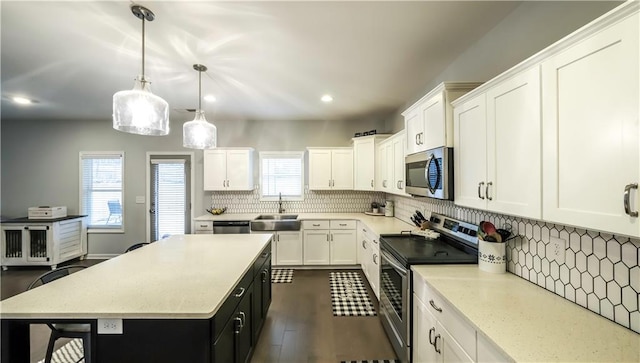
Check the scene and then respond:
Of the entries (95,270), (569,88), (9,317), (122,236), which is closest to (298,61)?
(569,88)

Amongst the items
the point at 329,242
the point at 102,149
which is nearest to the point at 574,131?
the point at 329,242

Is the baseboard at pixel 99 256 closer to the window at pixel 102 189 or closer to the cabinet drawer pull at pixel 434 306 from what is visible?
the window at pixel 102 189

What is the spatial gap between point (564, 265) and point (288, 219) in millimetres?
3654

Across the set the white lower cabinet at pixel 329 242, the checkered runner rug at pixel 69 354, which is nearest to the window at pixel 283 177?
the white lower cabinet at pixel 329 242

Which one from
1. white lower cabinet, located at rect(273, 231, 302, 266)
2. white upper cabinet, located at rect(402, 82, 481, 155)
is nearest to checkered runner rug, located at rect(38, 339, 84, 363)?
white lower cabinet, located at rect(273, 231, 302, 266)

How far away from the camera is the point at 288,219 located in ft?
14.7

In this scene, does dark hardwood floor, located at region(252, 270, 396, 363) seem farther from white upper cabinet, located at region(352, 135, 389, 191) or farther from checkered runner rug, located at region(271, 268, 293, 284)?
white upper cabinet, located at region(352, 135, 389, 191)

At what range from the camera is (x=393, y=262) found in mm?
2150

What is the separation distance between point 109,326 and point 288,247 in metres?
3.09

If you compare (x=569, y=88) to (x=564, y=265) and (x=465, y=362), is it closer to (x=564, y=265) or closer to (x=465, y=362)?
(x=564, y=265)

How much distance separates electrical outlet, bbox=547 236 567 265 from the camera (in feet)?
4.45

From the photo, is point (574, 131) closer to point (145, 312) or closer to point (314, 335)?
point (145, 312)

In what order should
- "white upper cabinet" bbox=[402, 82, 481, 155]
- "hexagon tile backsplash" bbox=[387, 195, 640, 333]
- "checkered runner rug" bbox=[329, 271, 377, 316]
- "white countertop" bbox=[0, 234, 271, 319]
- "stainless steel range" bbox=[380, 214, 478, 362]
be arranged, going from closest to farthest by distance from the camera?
"hexagon tile backsplash" bbox=[387, 195, 640, 333] < "white countertop" bbox=[0, 234, 271, 319] < "stainless steel range" bbox=[380, 214, 478, 362] < "white upper cabinet" bbox=[402, 82, 481, 155] < "checkered runner rug" bbox=[329, 271, 377, 316]

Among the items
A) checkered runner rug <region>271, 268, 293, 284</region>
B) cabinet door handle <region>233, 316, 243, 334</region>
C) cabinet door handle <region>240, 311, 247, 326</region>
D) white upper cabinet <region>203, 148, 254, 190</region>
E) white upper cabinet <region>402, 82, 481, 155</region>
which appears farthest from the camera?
white upper cabinet <region>203, 148, 254, 190</region>
